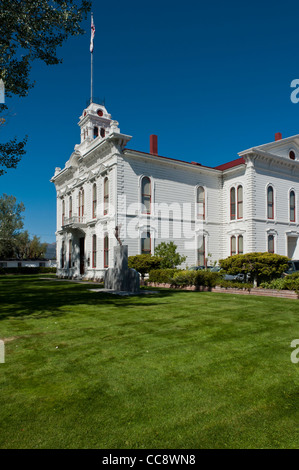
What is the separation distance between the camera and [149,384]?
457 cm

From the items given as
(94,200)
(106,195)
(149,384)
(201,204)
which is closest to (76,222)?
(94,200)

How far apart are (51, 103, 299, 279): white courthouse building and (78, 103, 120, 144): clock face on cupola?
0.10 metres

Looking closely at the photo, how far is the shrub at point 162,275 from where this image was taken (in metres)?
20.5

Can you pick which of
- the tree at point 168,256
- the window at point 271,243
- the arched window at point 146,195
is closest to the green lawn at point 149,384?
the tree at point 168,256

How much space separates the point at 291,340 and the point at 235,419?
370cm

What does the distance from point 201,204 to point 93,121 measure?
44.3 feet

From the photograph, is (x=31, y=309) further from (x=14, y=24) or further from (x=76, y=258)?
(x=76, y=258)

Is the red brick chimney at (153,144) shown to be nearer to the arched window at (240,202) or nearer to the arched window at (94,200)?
the arched window at (94,200)

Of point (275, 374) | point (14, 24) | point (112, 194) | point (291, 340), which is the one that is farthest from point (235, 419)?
point (112, 194)

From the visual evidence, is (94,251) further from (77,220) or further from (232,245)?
(232,245)

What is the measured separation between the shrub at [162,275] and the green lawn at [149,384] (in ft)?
39.2

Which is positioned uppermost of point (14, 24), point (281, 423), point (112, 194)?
point (14, 24)

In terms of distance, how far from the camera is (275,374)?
16.2 feet

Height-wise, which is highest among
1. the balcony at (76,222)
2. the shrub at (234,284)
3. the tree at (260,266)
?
the balcony at (76,222)
